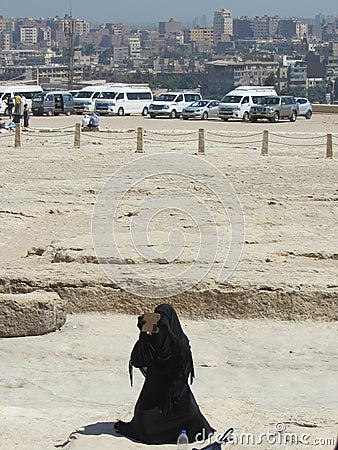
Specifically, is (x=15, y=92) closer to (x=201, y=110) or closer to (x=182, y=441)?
(x=201, y=110)

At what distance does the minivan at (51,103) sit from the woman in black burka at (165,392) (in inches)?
1313

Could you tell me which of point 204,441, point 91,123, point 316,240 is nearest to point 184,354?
point 204,441

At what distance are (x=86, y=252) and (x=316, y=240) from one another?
3.36 m

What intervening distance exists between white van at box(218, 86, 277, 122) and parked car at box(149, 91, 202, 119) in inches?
73.9

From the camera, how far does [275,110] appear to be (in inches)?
1449

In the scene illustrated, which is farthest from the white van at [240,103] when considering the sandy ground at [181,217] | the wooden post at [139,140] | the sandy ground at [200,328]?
the sandy ground at [200,328]

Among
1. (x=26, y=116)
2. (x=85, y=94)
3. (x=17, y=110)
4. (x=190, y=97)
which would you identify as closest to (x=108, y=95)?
(x=85, y=94)

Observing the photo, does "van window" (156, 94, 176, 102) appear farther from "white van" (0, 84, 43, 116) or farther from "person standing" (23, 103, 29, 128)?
"person standing" (23, 103, 29, 128)

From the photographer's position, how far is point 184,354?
278 inches

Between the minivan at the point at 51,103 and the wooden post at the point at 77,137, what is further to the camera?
the minivan at the point at 51,103

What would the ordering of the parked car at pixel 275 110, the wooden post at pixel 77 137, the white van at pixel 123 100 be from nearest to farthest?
the wooden post at pixel 77 137, the parked car at pixel 275 110, the white van at pixel 123 100

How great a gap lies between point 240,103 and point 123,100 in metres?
5.22

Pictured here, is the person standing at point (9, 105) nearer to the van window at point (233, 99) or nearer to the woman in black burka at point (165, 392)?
the van window at point (233, 99)

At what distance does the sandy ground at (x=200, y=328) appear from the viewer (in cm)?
742
